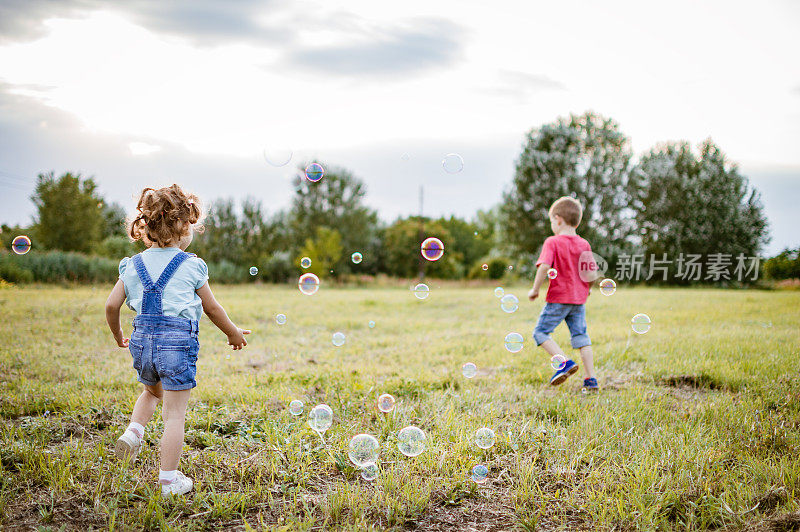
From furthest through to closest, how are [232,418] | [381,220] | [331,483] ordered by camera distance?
[381,220] → [232,418] → [331,483]

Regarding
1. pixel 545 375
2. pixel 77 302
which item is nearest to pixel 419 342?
pixel 545 375

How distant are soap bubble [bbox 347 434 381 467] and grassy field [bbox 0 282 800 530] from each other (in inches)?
3.5

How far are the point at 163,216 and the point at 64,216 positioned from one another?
31.0m

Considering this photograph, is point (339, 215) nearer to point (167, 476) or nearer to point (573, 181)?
point (573, 181)

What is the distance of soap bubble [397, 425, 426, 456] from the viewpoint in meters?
3.26

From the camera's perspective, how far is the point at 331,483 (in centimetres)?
301

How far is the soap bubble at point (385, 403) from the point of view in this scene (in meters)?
4.06

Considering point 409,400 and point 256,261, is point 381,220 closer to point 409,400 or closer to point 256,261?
point 256,261

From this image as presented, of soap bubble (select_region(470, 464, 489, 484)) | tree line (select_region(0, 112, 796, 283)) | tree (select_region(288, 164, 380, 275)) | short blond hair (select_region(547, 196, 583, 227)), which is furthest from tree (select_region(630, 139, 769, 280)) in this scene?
soap bubble (select_region(470, 464, 489, 484))

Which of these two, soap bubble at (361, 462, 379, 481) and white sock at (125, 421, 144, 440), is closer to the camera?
soap bubble at (361, 462, 379, 481)

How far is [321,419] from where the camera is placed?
3.66m

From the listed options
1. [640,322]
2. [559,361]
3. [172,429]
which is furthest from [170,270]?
[640,322]

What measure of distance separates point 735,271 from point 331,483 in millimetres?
31311

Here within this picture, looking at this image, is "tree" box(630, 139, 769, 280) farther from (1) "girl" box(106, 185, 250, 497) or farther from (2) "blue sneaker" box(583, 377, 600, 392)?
(1) "girl" box(106, 185, 250, 497)
